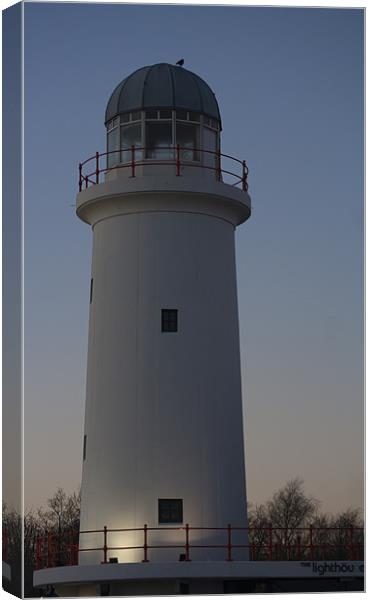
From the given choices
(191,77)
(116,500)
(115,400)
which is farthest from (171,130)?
(116,500)

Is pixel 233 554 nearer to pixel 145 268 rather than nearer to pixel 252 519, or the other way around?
pixel 145 268

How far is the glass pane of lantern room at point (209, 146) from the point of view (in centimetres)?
3675

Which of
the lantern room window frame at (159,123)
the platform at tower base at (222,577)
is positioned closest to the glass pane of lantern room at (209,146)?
the lantern room window frame at (159,123)

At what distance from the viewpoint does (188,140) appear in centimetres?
3672

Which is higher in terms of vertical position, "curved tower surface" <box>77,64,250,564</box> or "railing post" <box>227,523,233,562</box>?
"curved tower surface" <box>77,64,250,564</box>

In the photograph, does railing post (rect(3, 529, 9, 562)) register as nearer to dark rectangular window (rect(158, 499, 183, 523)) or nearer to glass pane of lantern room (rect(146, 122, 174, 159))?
dark rectangular window (rect(158, 499, 183, 523))

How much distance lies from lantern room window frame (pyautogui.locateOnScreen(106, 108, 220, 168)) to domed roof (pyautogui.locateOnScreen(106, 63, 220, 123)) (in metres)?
0.13

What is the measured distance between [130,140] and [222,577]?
34.9 feet

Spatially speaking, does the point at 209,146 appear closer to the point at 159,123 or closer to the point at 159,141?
the point at 159,141

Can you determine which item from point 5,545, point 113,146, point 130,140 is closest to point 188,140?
point 130,140

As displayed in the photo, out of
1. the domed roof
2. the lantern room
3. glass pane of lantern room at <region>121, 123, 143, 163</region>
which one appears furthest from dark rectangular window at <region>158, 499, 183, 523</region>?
the domed roof

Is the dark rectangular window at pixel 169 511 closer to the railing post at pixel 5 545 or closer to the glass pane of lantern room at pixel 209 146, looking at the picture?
the railing post at pixel 5 545

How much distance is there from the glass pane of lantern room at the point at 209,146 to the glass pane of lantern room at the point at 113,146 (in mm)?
2072

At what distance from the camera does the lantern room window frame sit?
36.2m
